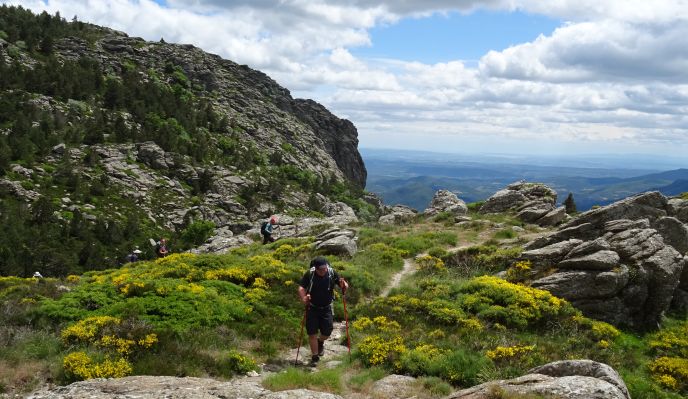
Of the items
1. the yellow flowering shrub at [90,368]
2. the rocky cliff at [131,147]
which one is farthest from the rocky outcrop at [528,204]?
the rocky cliff at [131,147]

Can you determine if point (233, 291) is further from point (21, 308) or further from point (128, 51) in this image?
point (128, 51)

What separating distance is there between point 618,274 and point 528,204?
76.4ft

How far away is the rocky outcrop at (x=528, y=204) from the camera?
3606cm

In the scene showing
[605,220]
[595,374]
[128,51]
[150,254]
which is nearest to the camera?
[595,374]

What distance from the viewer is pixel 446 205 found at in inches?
1933

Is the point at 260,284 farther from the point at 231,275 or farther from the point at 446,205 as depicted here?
the point at 446,205

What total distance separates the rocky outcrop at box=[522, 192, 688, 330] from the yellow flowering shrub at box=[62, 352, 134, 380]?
1656 centimetres

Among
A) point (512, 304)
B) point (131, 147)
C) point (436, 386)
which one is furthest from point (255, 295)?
point (131, 147)

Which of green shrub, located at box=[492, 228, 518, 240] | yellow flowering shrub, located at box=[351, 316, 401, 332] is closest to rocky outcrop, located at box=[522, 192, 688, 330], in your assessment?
yellow flowering shrub, located at box=[351, 316, 401, 332]

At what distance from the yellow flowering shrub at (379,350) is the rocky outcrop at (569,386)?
3.36m

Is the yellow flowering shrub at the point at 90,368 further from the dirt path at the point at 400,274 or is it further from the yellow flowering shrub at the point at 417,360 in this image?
the dirt path at the point at 400,274

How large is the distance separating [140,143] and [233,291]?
3108 inches

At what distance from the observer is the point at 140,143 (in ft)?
283

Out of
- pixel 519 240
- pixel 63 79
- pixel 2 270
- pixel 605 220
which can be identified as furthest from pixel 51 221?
pixel 605 220
